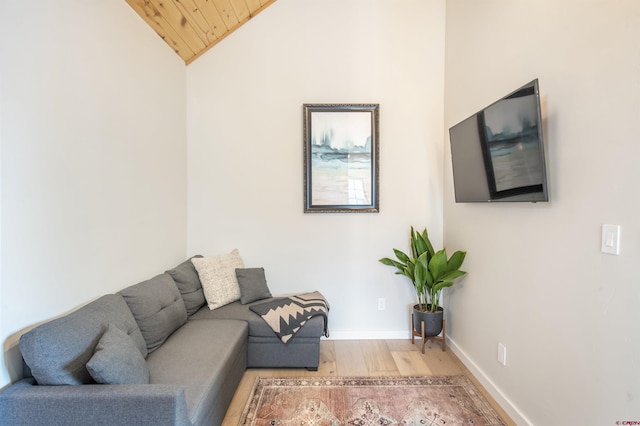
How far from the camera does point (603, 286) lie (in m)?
1.28

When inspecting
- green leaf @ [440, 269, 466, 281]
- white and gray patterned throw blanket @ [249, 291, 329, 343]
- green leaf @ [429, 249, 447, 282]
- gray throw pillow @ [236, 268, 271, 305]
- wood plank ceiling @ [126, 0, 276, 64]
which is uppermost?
wood plank ceiling @ [126, 0, 276, 64]

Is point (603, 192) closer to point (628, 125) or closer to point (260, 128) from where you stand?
point (628, 125)

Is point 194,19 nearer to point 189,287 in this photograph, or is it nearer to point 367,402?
point 189,287

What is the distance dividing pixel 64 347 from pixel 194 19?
8.51 feet

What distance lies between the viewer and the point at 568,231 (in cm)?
146

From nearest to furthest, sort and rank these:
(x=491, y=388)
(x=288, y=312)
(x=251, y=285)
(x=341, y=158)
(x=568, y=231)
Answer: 1. (x=568, y=231)
2. (x=491, y=388)
3. (x=288, y=312)
4. (x=251, y=285)
5. (x=341, y=158)

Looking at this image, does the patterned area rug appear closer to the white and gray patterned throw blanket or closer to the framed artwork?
the white and gray patterned throw blanket

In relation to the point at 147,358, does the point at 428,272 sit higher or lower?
higher

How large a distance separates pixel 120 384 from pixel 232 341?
0.79m

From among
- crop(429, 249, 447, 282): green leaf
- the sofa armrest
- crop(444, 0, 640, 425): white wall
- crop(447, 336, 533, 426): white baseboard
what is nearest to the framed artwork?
crop(429, 249, 447, 282): green leaf

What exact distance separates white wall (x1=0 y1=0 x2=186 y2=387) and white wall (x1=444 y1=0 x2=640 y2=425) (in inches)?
101

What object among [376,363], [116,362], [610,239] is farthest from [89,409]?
[610,239]

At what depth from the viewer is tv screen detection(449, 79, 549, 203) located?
152 cm

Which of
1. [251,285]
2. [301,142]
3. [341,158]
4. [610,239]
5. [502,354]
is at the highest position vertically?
[301,142]
